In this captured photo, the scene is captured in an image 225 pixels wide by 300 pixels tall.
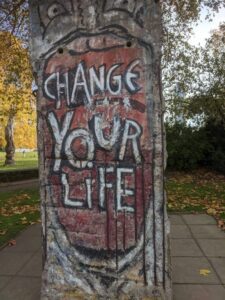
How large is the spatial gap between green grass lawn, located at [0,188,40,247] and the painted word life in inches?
133

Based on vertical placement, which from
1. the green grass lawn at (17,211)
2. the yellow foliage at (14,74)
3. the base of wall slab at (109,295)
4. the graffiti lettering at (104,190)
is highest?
the yellow foliage at (14,74)

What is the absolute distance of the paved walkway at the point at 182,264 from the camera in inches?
180

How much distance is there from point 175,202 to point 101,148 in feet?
20.3

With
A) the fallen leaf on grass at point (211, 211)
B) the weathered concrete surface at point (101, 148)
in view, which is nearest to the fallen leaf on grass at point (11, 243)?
the weathered concrete surface at point (101, 148)

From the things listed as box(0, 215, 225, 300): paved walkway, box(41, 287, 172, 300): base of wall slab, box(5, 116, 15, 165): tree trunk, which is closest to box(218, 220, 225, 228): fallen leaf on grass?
box(0, 215, 225, 300): paved walkway

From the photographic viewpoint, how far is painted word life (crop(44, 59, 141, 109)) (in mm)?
4051

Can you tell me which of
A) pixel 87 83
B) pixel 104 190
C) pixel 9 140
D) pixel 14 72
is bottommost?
pixel 104 190

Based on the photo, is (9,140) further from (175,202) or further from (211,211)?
(211,211)

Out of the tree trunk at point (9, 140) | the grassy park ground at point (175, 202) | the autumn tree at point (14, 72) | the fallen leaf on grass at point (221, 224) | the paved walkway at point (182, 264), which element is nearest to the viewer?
the paved walkway at point (182, 264)

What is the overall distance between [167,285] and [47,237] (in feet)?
4.49

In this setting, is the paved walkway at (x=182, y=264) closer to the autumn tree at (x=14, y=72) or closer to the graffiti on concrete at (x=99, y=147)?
the graffiti on concrete at (x=99, y=147)

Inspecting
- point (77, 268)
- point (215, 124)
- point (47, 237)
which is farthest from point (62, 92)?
point (215, 124)

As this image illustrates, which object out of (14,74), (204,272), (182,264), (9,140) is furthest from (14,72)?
(9,140)

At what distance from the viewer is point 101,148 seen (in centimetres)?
415
